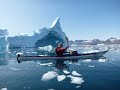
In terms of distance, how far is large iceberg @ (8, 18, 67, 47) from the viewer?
48406mm

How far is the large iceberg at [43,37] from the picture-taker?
48.4 m

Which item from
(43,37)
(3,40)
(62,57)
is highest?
(43,37)

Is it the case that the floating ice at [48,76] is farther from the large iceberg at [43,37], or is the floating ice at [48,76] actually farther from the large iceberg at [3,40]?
the large iceberg at [43,37]

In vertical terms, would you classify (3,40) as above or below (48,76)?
above

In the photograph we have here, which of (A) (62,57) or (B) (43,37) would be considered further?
(B) (43,37)

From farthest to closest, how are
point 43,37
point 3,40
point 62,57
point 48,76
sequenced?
point 43,37
point 3,40
point 62,57
point 48,76

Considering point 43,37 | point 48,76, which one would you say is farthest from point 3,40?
point 48,76

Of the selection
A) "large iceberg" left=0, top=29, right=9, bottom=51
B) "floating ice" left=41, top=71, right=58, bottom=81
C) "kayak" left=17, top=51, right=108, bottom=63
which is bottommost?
"floating ice" left=41, top=71, right=58, bottom=81

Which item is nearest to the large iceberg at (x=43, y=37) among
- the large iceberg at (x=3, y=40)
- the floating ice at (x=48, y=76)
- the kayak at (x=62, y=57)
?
the large iceberg at (x=3, y=40)

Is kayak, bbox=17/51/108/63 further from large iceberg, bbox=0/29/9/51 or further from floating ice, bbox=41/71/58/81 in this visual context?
large iceberg, bbox=0/29/9/51

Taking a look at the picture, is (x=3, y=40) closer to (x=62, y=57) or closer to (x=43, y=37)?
(x=43, y=37)

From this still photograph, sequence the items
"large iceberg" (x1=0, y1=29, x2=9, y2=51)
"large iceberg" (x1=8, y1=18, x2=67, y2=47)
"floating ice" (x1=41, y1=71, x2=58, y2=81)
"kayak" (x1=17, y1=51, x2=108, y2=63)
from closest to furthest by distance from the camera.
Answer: "floating ice" (x1=41, y1=71, x2=58, y2=81) → "kayak" (x1=17, y1=51, x2=108, y2=63) → "large iceberg" (x1=0, y1=29, x2=9, y2=51) → "large iceberg" (x1=8, y1=18, x2=67, y2=47)

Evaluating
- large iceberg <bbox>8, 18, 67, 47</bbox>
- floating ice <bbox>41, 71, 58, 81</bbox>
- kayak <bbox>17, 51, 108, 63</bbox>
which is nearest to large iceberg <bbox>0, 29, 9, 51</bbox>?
large iceberg <bbox>8, 18, 67, 47</bbox>

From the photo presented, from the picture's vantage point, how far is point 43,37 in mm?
49250
